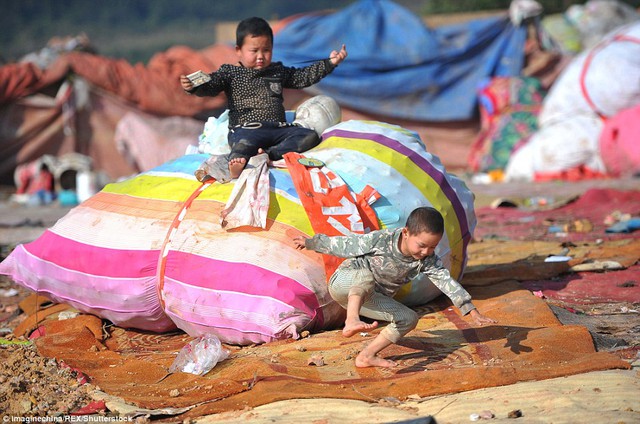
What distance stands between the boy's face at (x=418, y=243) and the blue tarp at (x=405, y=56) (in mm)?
8042

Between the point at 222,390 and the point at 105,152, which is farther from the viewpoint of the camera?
the point at 105,152

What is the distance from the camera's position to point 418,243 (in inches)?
142

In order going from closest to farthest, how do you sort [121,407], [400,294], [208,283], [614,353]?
[121,407]
[614,353]
[208,283]
[400,294]

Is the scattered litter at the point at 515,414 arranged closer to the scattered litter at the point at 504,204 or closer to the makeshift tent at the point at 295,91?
the scattered litter at the point at 504,204

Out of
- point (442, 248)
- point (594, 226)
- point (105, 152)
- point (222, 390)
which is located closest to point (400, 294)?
point (442, 248)

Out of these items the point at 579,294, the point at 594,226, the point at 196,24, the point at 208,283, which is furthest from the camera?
the point at 196,24

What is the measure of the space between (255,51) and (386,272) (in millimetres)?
1616

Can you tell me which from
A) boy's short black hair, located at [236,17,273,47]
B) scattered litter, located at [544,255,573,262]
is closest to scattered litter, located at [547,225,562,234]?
scattered litter, located at [544,255,573,262]

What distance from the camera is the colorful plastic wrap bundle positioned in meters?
3.96

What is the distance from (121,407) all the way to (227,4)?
29.8 metres

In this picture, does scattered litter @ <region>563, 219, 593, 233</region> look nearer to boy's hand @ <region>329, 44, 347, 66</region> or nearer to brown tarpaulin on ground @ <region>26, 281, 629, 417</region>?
brown tarpaulin on ground @ <region>26, 281, 629, 417</region>

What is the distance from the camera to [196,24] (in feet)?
99.0

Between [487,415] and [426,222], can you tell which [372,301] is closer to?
[426,222]

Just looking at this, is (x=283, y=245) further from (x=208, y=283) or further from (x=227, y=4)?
(x=227, y=4)
